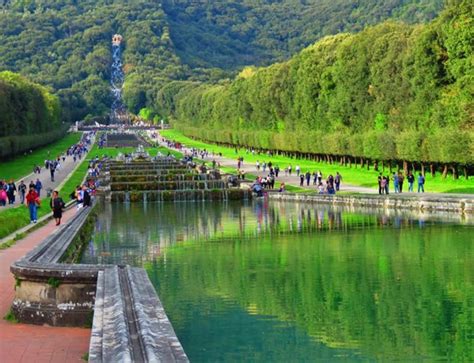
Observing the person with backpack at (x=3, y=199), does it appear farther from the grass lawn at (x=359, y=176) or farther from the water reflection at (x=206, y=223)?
the grass lawn at (x=359, y=176)

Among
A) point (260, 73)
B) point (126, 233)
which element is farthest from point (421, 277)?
point (260, 73)

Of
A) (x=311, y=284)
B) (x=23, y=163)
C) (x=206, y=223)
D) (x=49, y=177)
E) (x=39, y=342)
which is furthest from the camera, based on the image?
(x=23, y=163)

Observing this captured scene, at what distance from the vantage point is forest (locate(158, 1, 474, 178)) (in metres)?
55.8

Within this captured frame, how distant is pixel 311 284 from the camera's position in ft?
69.6

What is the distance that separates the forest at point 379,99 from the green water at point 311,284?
788 inches

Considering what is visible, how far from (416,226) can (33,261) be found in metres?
19.7

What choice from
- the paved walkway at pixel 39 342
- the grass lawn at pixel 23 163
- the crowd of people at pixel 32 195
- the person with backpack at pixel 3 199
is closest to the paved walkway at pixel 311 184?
the crowd of people at pixel 32 195

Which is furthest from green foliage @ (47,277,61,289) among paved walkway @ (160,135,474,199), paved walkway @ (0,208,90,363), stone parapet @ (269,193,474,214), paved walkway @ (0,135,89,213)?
paved walkway @ (0,135,89,213)

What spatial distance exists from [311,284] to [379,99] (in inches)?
2012

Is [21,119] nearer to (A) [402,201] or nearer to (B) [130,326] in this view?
(A) [402,201]

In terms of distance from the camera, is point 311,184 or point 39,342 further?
point 311,184

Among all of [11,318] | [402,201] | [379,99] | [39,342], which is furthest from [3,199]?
[39,342]

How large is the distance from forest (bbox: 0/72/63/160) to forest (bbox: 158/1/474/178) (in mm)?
24206

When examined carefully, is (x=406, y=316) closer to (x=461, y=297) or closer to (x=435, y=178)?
(x=461, y=297)
